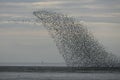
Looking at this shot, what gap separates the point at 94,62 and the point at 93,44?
2.77 meters

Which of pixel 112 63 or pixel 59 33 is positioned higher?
pixel 59 33

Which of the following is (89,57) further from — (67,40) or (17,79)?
(17,79)

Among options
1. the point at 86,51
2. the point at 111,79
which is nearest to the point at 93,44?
the point at 86,51

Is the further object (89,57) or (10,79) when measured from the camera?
(89,57)

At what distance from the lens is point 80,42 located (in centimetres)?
6506

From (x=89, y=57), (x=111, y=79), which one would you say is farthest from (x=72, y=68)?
(x=111, y=79)

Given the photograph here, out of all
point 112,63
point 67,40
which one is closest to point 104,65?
point 112,63

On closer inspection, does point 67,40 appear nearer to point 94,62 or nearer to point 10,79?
point 94,62

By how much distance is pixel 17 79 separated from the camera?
45938mm

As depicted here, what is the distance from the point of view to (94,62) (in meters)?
65.9

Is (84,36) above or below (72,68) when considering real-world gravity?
above

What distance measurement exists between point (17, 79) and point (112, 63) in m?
22.2

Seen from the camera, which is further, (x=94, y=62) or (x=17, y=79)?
(x=94, y=62)

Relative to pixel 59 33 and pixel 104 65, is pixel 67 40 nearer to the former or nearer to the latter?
pixel 59 33
